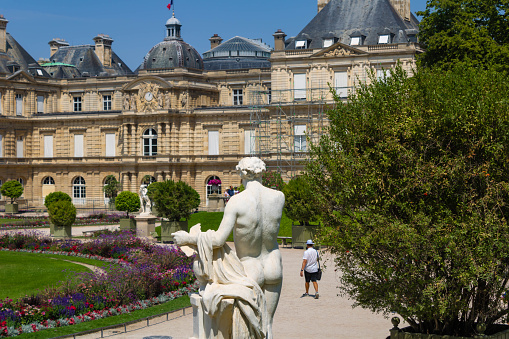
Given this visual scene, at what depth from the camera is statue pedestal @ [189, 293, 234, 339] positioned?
9086 millimetres

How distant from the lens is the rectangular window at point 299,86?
51812mm

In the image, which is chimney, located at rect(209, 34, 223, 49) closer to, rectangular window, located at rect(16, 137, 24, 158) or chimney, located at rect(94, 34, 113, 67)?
chimney, located at rect(94, 34, 113, 67)

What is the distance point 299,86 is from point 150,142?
14.9 metres

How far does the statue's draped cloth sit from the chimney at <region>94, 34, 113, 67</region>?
6736 centimetres

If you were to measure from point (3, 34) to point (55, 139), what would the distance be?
35.2 feet

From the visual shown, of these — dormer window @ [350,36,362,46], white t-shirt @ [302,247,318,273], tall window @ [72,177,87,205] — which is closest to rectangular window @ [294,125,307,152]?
dormer window @ [350,36,362,46]

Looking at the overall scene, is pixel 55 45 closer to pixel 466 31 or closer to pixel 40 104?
pixel 40 104

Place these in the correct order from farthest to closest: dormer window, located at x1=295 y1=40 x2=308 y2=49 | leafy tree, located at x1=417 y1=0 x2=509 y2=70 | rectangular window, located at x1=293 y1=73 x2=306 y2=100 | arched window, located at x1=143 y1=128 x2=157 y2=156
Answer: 1. arched window, located at x1=143 y1=128 x2=157 y2=156
2. dormer window, located at x1=295 y1=40 x2=308 y2=49
3. rectangular window, located at x1=293 y1=73 x2=306 y2=100
4. leafy tree, located at x1=417 y1=0 x2=509 y2=70

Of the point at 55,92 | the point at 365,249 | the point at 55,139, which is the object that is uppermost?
the point at 55,92

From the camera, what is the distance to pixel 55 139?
2542 inches

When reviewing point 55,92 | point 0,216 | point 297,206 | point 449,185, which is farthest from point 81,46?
point 449,185

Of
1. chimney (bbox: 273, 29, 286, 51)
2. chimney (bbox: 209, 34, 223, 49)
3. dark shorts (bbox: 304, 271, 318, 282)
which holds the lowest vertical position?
dark shorts (bbox: 304, 271, 318, 282)

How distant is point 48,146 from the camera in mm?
64938

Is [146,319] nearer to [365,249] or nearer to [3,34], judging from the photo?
[365,249]
